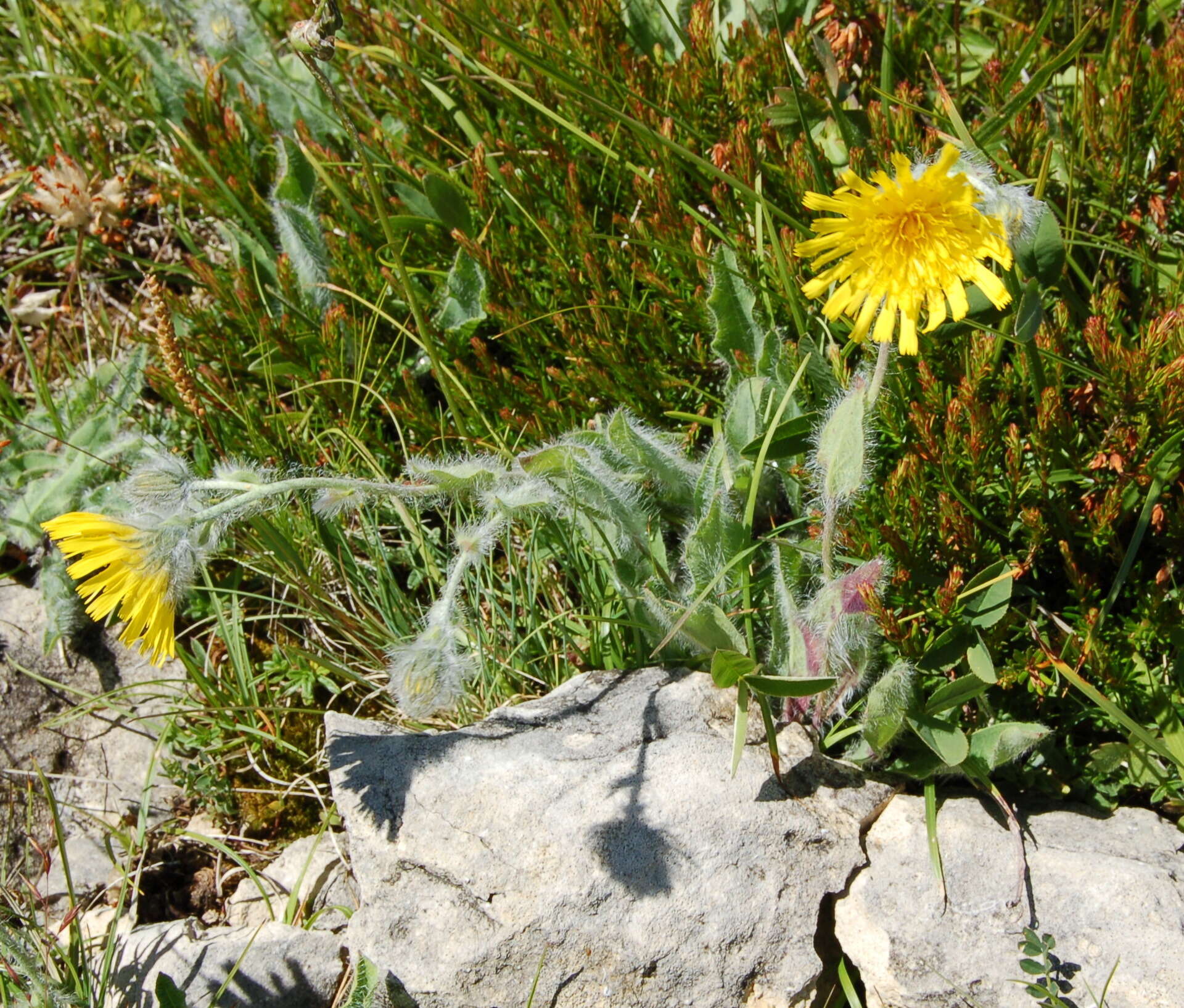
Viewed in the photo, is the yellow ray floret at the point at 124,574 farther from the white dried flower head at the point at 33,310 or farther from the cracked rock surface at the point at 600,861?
the white dried flower head at the point at 33,310

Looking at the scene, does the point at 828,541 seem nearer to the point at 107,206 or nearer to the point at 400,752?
the point at 400,752

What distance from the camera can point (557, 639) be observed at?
3.05m

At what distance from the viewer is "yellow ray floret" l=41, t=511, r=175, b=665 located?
236 cm

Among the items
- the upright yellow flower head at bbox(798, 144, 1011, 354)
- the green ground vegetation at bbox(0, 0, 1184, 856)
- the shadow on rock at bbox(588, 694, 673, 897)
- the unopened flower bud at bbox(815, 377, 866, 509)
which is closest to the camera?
the upright yellow flower head at bbox(798, 144, 1011, 354)

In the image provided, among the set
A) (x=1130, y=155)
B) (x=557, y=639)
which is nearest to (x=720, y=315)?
(x=557, y=639)

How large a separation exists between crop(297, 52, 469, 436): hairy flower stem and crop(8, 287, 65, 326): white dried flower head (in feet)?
4.46

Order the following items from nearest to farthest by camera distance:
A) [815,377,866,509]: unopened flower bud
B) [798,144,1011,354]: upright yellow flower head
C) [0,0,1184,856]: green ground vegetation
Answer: [798,144,1011,354]: upright yellow flower head < [815,377,866,509]: unopened flower bud < [0,0,1184,856]: green ground vegetation

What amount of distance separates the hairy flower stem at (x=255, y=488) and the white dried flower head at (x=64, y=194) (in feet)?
6.49

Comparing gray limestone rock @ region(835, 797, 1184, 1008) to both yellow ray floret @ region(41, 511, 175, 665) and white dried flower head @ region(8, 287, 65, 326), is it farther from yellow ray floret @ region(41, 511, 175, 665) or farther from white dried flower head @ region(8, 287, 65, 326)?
white dried flower head @ region(8, 287, 65, 326)

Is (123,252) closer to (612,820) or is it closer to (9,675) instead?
(9,675)

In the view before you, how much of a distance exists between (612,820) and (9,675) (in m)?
2.02

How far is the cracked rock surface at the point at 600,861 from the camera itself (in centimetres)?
238

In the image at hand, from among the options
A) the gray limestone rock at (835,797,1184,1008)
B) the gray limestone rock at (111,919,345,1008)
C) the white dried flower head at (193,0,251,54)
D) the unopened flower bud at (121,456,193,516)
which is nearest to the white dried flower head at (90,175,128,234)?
the white dried flower head at (193,0,251,54)

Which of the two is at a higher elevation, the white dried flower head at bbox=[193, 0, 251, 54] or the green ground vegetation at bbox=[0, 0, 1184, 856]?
the white dried flower head at bbox=[193, 0, 251, 54]
